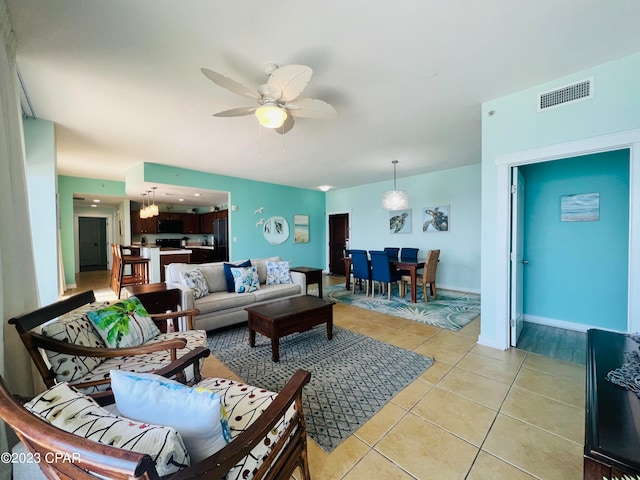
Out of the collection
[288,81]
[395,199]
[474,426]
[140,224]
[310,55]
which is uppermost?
[310,55]

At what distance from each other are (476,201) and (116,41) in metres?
5.84

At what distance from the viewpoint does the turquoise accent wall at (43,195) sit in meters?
3.09

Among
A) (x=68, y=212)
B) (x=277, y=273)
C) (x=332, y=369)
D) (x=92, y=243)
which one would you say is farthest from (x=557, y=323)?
(x=92, y=243)

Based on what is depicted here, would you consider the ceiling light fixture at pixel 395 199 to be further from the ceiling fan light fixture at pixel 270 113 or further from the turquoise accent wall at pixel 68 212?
the turquoise accent wall at pixel 68 212

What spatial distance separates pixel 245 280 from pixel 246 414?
260 cm

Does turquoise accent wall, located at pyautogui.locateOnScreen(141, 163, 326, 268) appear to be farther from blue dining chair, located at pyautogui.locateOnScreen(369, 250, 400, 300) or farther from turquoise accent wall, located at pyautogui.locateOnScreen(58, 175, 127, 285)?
blue dining chair, located at pyautogui.locateOnScreen(369, 250, 400, 300)

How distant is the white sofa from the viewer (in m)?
3.10

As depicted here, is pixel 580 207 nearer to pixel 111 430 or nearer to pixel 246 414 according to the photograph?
pixel 246 414

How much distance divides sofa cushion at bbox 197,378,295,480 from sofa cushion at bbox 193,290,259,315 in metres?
1.85

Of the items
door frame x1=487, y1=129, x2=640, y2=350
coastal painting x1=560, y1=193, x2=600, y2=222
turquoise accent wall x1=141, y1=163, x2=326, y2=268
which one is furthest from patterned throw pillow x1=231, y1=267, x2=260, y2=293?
coastal painting x1=560, y1=193, x2=600, y2=222

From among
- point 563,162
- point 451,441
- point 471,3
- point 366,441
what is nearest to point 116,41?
point 471,3

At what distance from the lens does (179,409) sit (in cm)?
82

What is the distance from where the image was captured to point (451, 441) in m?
1.56

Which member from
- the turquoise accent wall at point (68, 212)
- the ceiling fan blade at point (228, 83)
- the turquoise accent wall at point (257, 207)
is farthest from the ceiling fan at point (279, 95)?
the turquoise accent wall at point (68, 212)
